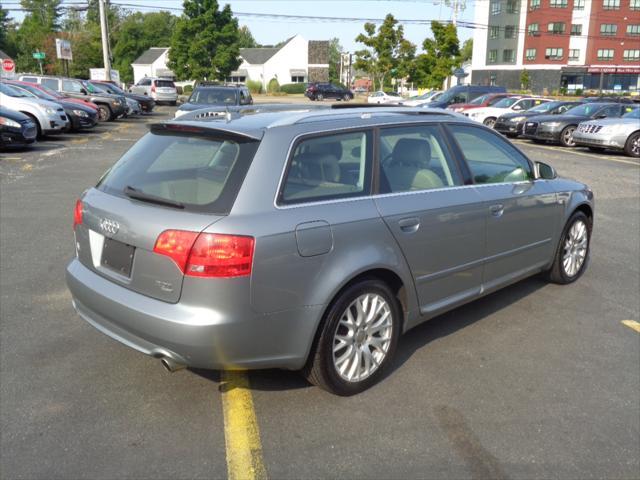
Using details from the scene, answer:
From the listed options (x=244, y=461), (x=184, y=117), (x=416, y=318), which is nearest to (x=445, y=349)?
(x=416, y=318)

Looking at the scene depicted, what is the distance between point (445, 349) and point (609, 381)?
107cm

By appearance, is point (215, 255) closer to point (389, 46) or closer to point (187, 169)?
point (187, 169)

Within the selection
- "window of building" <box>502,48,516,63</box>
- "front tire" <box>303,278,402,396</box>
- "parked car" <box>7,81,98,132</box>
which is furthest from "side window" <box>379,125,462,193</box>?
"window of building" <box>502,48,516,63</box>

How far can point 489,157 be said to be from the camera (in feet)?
16.3

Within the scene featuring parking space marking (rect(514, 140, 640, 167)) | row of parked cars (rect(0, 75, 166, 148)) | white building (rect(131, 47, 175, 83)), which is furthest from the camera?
white building (rect(131, 47, 175, 83))

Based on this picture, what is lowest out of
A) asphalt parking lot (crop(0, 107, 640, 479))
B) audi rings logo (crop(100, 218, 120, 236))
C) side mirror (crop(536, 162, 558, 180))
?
asphalt parking lot (crop(0, 107, 640, 479))

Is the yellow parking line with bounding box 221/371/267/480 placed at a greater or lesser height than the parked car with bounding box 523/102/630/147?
lesser

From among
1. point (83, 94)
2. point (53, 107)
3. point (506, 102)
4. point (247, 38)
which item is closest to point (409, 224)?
point (53, 107)

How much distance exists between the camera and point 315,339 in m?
3.52

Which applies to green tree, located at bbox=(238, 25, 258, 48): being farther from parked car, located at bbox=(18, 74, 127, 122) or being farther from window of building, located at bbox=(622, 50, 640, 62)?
parked car, located at bbox=(18, 74, 127, 122)

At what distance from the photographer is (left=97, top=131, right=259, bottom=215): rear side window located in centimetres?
328

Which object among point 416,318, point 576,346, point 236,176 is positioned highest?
point 236,176

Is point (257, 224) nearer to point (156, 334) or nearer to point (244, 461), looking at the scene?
point (156, 334)

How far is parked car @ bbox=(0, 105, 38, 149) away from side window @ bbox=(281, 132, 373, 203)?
13547 mm
